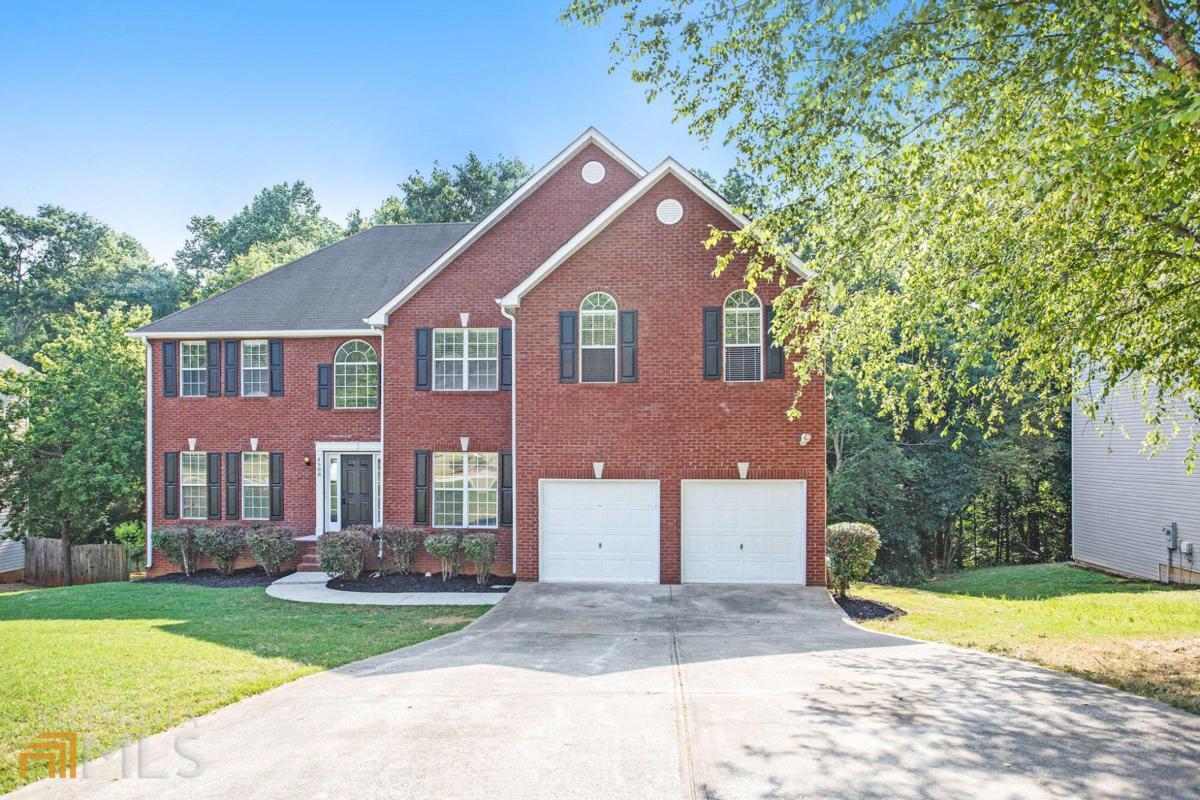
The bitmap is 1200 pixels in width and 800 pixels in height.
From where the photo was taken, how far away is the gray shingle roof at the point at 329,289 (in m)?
17.7

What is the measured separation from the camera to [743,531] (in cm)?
1397

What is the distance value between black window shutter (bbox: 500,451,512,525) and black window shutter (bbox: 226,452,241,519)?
670cm

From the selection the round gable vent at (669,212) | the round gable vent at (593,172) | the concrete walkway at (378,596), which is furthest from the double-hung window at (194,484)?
the round gable vent at (669,212)

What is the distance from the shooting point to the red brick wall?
45.2ft

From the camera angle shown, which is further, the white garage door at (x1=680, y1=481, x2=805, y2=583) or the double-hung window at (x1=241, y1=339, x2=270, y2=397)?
the double-hung window at (x1=241, y1=339, x2=270, y2=397)

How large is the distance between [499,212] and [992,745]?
44.4 feet

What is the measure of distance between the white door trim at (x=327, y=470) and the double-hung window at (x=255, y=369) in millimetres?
2042

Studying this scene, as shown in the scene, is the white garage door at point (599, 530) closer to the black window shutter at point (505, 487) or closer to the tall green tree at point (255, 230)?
the black window shutter at point (505, 487)

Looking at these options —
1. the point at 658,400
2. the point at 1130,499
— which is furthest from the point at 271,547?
the point at 1130,499

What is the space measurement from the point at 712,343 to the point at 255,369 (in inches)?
434

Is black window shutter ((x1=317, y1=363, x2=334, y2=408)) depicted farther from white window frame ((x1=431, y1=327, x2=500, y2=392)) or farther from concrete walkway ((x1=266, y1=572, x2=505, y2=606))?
concrete walkway ((x1=266, y1=572, x2=505, y2=606))

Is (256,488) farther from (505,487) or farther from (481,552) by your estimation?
(481,552)

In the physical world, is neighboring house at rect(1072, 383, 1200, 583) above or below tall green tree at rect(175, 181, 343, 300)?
below

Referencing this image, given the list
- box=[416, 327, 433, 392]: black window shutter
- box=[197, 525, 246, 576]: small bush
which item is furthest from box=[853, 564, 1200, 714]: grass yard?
box=[197, 525, 246, 576]: small bush
